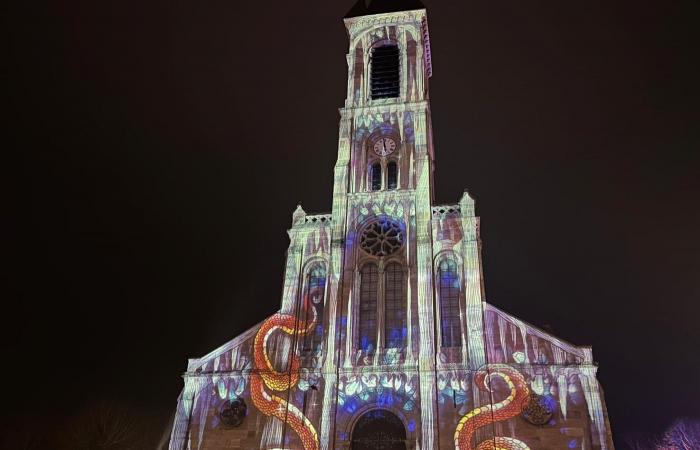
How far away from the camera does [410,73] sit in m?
33.4

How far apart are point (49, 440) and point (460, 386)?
24.1 meters

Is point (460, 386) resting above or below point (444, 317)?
below

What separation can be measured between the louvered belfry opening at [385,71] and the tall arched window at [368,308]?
11.5 m

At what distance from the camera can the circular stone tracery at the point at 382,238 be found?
2833 centimetres

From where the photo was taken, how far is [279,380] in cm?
2531

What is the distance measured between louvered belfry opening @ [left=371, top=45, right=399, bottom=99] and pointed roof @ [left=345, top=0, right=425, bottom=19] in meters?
2.60

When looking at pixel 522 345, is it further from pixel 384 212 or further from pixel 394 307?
pixel 384 212

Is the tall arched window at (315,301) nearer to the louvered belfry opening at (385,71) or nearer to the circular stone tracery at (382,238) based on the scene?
the circular stone tracery at (382,238)

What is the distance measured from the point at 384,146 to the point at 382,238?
6066 mm

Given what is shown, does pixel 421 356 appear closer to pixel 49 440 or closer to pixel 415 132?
pixel 415 132

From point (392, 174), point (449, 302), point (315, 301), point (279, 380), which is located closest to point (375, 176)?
point (392, 174)

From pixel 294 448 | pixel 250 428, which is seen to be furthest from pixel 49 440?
pixel 294 448

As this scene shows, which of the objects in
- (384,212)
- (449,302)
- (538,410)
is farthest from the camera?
(384,212)

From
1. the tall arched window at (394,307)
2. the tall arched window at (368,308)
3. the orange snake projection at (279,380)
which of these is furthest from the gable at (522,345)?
the orange snake projection at (279,380)
